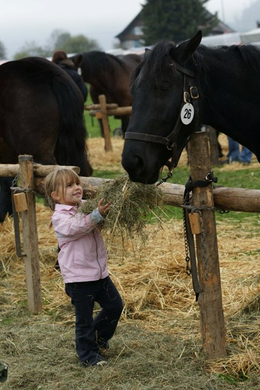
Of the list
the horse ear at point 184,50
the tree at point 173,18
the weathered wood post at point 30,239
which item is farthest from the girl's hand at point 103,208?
the tree at point 173,18

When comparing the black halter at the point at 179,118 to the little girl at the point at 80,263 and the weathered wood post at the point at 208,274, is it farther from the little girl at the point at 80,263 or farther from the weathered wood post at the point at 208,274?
the little girl at the point at 80,263

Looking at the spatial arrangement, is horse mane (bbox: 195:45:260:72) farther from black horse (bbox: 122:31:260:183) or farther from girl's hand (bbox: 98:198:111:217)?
girl's hand (bbox: 98:198:111:217)

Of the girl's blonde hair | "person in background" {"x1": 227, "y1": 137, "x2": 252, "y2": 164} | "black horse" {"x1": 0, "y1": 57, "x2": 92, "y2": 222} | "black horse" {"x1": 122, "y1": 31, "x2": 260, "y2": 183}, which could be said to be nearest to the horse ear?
"black horse" {"x1": 122, "y1": 31, "x2": 260, "y2": 183}

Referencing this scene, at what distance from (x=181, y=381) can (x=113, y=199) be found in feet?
3.59

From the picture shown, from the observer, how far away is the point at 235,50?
11.8ft

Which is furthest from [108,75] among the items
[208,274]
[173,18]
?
[173,18]

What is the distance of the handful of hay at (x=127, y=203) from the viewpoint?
3.61 metres

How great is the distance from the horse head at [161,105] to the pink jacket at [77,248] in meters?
0.75

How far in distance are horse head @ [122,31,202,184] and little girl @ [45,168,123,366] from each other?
772mm

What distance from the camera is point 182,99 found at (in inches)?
129

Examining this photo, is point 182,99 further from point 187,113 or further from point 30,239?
point 30,239

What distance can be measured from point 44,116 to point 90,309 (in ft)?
9.45

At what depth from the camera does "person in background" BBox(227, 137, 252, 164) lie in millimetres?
11642

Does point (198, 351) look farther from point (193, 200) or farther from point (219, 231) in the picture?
point (219, 231)
